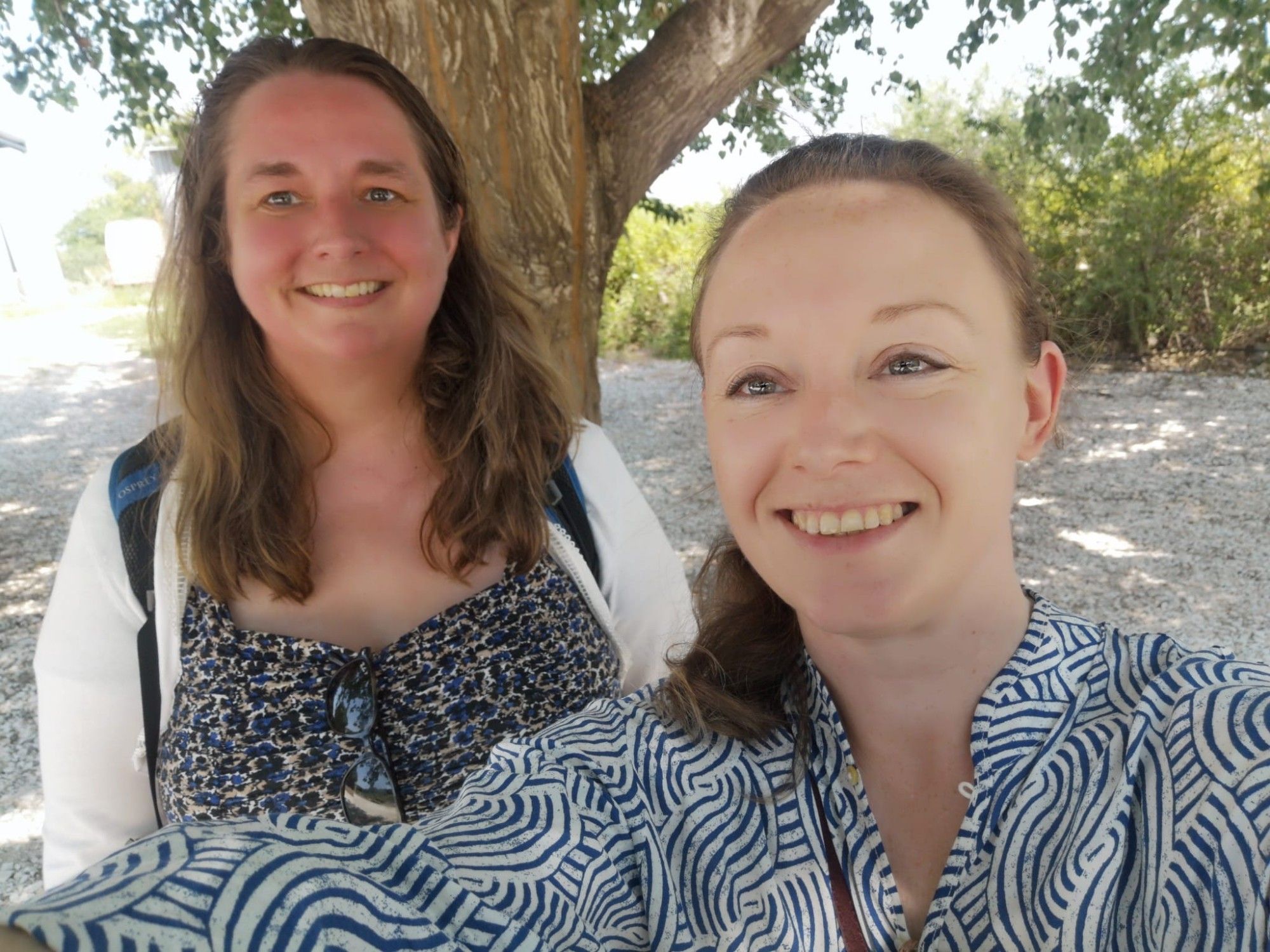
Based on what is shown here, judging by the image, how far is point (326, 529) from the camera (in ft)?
6.44

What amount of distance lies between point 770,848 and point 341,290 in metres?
1.31

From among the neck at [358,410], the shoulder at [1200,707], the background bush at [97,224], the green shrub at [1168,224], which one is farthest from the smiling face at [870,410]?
the background bush at [97,224]

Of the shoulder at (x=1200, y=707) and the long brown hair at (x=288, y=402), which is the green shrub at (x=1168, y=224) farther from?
the shoulder at (x=1200, y=707)

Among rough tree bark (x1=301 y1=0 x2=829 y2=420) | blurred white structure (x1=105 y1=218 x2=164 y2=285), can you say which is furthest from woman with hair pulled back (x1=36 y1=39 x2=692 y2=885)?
blurred white structure (x1=105 y1=218 x2=164 y2=285)

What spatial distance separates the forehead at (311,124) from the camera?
1.89m

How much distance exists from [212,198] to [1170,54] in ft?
14.0

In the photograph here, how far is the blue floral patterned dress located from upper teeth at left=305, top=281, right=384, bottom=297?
627 mm

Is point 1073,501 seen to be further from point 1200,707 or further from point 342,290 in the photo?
point 1200,707

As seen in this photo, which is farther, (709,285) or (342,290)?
(342,290)

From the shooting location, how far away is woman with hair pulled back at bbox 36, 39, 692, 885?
175cm

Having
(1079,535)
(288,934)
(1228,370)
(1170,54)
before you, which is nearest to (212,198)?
(288,934)

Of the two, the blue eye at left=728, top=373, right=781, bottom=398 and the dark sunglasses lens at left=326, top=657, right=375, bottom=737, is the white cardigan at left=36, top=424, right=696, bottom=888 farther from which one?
the blue eye at left=728, top=373, right=781, bottom=398

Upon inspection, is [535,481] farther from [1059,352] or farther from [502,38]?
Result: [502,38]

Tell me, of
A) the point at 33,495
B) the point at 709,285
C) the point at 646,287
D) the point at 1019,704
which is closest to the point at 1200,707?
the point at 1019,704
